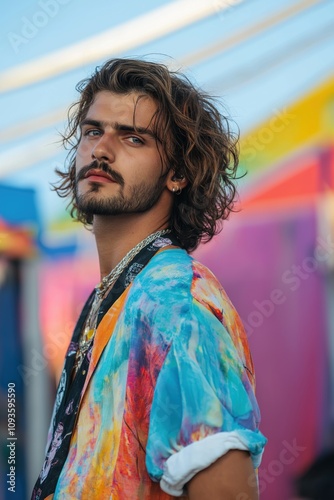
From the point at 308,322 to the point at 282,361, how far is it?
0.24 metres

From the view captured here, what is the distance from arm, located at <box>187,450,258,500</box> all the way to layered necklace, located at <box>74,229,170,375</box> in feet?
1.73

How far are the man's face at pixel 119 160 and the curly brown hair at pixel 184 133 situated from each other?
1.8 inches

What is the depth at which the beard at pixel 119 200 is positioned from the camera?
1835mm

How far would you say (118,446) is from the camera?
1.53 metres

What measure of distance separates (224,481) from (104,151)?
0.87 m

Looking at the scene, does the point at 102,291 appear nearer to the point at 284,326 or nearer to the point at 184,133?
the point at 184,133

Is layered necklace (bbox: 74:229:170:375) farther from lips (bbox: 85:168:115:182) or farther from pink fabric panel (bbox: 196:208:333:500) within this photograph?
pink fabric panel (bbox: 196:208:333:500)

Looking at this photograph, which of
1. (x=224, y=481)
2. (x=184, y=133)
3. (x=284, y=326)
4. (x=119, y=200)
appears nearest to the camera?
(x=224, y=481)

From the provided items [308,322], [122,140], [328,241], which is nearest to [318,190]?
Result: [328,241]

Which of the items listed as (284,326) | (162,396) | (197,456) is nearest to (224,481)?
(197,456)

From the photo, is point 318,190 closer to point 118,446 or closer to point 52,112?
point 52,112

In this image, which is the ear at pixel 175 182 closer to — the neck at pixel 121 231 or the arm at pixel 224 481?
the neck at pixel 121 231

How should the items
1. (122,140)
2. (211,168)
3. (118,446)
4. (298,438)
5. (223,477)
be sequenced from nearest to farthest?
(223,477) → (118,446) → (122,140) → (211,168) → (298,438)

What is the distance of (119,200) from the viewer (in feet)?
6.01
